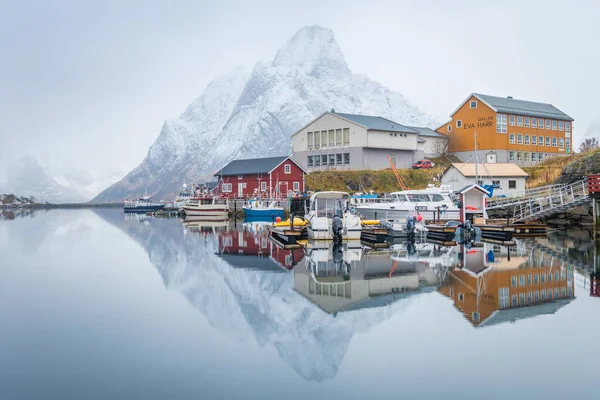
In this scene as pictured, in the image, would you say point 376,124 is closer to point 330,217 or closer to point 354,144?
point 354,144

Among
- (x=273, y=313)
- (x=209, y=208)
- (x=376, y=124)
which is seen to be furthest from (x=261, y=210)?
(x=273, y=313)

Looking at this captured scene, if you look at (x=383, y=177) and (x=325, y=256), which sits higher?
(x=383, y=177)

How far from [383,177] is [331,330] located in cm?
4749

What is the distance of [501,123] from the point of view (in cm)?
6412

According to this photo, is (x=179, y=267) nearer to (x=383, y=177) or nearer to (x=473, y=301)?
(x=473, y=301)

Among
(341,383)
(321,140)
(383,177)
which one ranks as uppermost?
(321,140)

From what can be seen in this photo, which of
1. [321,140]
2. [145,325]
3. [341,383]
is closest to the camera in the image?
[341,383]

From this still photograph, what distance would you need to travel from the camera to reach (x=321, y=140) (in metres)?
64.6

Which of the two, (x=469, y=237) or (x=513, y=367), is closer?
(x=513, y=367)

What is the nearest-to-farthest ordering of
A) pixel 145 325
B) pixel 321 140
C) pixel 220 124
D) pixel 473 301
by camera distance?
pixel 145 325
pixel 473 301
pixel 321 140
pixel 220 124

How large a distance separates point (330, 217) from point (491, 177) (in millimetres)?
25571

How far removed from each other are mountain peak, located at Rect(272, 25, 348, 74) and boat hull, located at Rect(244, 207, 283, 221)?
105 meters

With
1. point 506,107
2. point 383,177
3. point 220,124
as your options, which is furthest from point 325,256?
point 220,124

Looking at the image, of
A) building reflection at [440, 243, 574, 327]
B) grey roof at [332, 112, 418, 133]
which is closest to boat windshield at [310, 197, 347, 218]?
building reflection at [440, 243, 574, 327]
